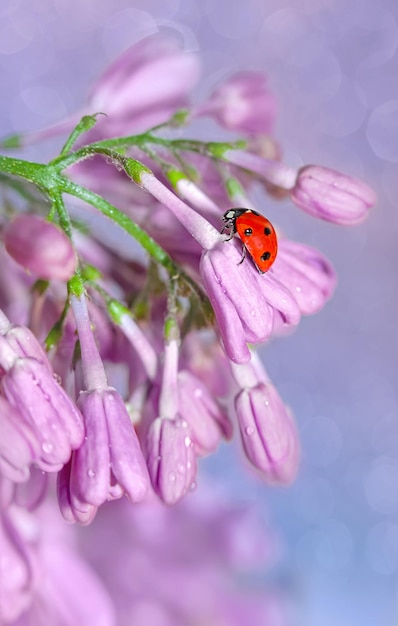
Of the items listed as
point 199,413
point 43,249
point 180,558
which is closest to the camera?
point 43,249

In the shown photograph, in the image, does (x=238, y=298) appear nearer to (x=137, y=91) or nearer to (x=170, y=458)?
(x=170, y=458)

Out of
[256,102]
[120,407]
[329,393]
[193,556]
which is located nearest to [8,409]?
[120,407]

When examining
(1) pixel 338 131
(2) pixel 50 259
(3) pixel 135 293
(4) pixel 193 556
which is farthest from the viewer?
(1) pixel 338 131

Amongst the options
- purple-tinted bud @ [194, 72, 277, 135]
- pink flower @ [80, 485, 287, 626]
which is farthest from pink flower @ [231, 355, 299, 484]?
pink flower @ [80, 485, 287, 626]

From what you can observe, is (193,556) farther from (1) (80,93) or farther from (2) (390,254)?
(1) (80,93)

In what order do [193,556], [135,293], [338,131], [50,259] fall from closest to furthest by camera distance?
1. [50,259]
2. [135,293]
3. [193,556]
4. [338,131]

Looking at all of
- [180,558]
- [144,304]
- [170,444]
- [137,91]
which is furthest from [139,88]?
[180,558]

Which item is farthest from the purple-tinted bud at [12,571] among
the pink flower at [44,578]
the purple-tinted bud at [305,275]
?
the purple-tinted bud at [305,275]
